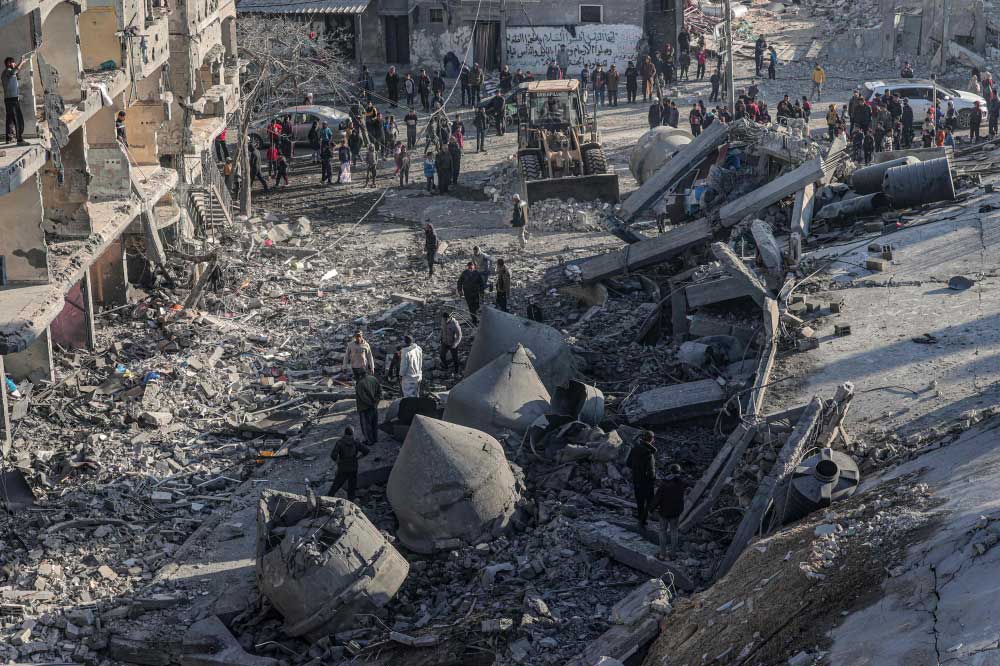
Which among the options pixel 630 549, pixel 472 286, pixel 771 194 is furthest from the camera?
pixel 771 194

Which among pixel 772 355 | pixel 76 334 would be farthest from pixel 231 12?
pixel 772 355

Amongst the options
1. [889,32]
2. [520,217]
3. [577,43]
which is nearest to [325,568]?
[520,217]

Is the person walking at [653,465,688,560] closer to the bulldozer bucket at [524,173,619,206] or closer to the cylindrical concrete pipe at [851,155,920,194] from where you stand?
the cylindrical concrete pipe at [851,155,920,194]

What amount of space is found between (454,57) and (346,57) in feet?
10.5

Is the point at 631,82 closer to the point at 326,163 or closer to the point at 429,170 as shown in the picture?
the point at 429,170

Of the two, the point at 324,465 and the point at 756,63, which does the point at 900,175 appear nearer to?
the point at 324,465

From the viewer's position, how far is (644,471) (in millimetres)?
12633

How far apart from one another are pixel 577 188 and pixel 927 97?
1016 cm

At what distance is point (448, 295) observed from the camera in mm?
21734

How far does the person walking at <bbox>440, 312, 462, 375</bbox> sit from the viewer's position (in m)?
17.8

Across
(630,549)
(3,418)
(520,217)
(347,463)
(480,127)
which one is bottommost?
(630,549)

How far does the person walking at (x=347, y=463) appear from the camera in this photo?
45.6ft

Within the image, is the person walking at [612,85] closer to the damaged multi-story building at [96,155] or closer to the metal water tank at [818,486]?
the damaged multi-story building at [96,155]

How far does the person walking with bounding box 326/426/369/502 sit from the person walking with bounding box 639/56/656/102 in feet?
77.3
